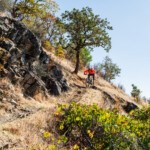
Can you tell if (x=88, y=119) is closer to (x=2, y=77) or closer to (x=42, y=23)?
(x=2, y=77)

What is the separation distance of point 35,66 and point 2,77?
Answer: 475cm

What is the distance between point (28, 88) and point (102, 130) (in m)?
13.9

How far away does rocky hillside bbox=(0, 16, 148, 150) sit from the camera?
1563 cm

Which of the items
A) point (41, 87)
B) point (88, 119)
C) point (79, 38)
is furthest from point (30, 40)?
point (88, 119)

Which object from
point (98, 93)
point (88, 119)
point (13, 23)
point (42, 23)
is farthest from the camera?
point (42, 23)

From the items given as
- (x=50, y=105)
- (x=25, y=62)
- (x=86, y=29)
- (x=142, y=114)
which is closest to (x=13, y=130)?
(x=142, y=114)

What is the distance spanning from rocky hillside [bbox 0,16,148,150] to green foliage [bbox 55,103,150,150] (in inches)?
93.5

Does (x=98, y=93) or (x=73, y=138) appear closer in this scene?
(x=73, y=138)

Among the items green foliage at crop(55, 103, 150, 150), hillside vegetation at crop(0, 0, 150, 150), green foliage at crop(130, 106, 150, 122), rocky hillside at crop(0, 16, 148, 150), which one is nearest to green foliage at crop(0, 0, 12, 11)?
hillside vegetation at crop(0, 0, 150, 150)

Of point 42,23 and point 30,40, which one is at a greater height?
point 42,23

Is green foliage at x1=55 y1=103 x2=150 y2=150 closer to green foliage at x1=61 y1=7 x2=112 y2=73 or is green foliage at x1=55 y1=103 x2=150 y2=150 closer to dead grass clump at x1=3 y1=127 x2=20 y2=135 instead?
dead grass clump at x1=3 y1=127 x2=20 y2=135

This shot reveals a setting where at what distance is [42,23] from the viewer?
→ 51.8 metres

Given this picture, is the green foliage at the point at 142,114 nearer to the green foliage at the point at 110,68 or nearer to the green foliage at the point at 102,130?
the green foliage at the point at 102,130

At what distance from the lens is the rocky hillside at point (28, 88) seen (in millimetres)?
15633
